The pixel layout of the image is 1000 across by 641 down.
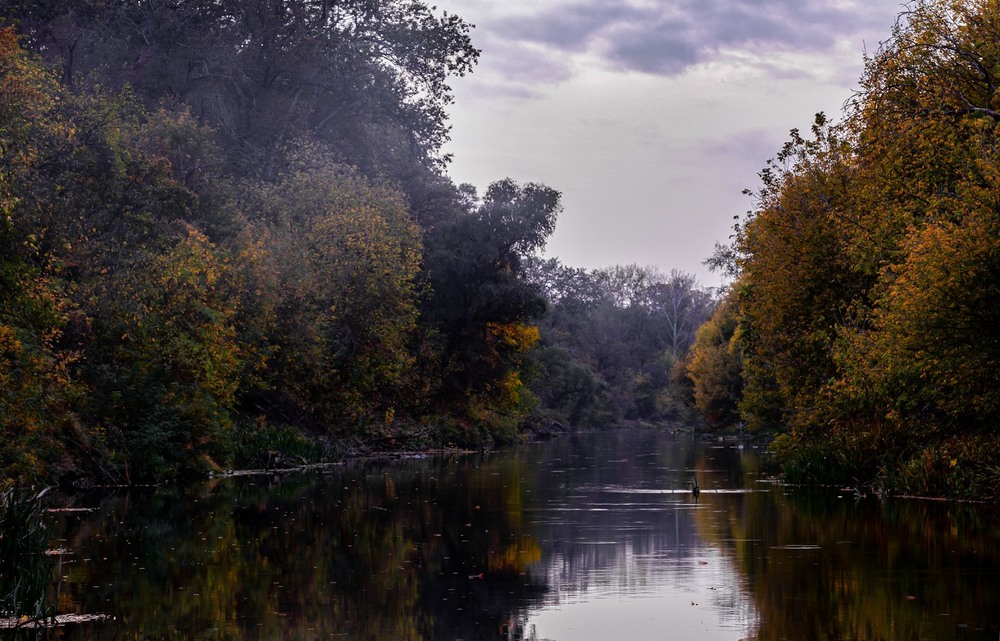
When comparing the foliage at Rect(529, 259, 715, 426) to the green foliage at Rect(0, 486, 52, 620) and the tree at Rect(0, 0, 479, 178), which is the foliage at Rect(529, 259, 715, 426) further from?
the green foliage at Rect(0, 486, 52, 620)

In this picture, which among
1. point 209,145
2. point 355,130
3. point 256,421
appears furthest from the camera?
point 355,130

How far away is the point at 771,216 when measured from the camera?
Answer: 38.8m

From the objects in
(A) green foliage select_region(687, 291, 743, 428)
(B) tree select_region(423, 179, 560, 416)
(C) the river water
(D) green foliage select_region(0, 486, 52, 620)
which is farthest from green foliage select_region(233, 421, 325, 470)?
(A) green foliage select_region(687, 291, 743, 428)

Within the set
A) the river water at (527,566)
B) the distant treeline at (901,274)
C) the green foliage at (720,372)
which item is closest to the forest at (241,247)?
the river water at (527,566)

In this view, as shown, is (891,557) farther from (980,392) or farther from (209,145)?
(209,145)

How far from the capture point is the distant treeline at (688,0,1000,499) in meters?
25.0

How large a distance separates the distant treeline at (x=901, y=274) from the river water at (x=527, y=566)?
2075 mm

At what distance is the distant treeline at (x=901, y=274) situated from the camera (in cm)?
2503

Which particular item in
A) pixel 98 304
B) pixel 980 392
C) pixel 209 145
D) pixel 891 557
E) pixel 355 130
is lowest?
pixel 891 557

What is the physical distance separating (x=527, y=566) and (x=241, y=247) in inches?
1282

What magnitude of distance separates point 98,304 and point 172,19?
111 ft

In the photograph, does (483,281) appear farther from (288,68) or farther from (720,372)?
(720,372)

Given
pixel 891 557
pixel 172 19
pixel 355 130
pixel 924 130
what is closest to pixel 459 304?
pixel 355 130

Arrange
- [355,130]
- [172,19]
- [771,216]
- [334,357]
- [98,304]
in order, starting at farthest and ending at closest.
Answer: [355,130], [172,19], [334,357], [771,216], [98,304]
